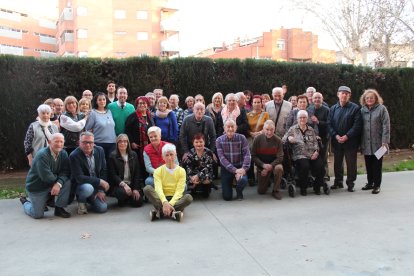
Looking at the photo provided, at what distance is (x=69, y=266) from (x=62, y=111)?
3.86 meters

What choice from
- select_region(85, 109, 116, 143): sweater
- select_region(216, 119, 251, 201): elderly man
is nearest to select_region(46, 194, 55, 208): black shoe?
select_region(85, 109, 116, 143): sweater

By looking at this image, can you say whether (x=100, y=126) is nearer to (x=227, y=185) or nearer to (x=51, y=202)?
(x=51, y=202)

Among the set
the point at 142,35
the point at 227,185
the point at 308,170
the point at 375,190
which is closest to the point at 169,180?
the point at 227,185

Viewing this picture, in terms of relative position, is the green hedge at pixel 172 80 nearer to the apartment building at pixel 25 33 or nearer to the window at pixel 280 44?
the window at pixel 280 44

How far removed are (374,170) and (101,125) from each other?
526cm

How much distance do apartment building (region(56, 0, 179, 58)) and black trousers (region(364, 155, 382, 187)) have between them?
147 feet

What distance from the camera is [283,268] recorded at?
4160 mm

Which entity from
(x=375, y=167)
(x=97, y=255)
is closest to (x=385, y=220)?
(x=375, y=167)

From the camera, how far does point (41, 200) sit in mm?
6176

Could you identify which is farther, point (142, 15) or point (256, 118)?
point (142, 15)

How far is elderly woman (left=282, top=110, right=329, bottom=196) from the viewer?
7434mm

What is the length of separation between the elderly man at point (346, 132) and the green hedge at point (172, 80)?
13.2 feet

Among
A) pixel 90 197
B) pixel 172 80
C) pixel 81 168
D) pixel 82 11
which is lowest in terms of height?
pixel 90 197

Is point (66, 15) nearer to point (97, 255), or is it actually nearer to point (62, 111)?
point (62, 111)
